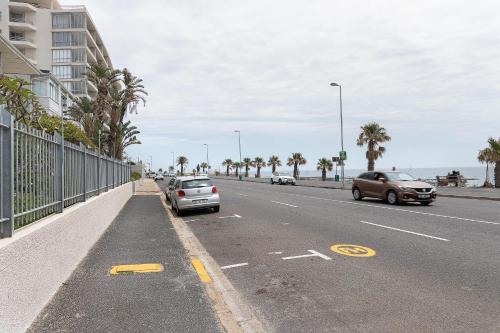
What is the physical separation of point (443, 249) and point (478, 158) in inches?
1638

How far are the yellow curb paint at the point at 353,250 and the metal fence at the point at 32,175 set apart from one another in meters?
5.20

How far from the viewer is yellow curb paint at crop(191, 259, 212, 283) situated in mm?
6109

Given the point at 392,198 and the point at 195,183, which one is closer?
the point at 195,183

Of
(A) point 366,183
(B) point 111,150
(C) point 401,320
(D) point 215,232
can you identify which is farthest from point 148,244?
(B) point 111,150

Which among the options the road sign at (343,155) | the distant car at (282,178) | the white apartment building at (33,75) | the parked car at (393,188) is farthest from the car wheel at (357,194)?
the distant car at (282,178)

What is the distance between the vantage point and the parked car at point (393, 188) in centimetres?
1739

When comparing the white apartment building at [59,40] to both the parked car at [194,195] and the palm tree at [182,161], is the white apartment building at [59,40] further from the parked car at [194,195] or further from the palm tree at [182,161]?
the palm tree at [182,161]

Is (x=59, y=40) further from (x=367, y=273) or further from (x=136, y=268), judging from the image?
(x=367, y=273)

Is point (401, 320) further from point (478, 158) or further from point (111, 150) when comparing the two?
point (478, 158)

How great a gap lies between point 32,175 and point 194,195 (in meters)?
9.95

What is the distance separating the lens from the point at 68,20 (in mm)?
67438

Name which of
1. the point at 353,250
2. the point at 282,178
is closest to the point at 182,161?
the point at 282,178

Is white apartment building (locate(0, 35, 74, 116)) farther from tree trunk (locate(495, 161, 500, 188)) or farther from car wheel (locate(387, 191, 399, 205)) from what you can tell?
tree trunk (locate(495, 161, 500, 188))

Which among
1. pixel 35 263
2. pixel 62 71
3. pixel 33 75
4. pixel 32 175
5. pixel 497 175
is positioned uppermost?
pixel 62 71
